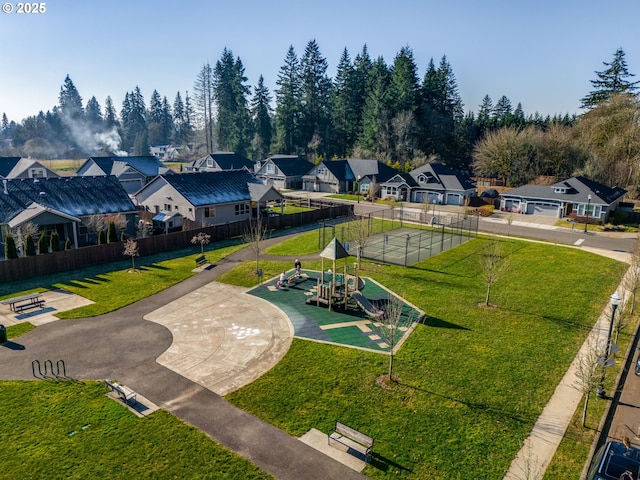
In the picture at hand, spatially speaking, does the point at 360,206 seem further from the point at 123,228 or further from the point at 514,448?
the point at 514,448

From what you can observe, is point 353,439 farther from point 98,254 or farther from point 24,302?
point 98,254

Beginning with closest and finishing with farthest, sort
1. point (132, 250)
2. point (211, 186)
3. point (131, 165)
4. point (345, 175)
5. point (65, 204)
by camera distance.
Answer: point (132, 250), point (65, 204), point (211, 186), point (131, 165), point (345, 175)

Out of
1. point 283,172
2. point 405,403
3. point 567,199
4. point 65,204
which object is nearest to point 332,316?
point 405,403

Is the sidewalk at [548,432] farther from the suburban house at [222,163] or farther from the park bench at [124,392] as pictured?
the suburban house at [222,163]

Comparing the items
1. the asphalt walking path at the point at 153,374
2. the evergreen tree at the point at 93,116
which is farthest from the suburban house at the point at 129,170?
the evergreen tree at the point at 93,116

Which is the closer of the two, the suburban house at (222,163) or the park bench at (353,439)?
the park bench at (353,439)

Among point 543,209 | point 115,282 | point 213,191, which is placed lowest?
point 115,282
